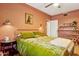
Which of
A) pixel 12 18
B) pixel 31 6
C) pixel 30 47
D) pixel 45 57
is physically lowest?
pixel 45 57

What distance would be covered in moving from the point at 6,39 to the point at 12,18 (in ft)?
1.19

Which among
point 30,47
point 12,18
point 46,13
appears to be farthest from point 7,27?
point 46,13

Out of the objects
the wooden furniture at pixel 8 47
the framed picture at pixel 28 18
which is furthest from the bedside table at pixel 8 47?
the framed picture at pixel 28 18

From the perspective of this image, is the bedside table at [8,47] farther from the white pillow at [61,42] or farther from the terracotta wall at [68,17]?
the terracotta wall at [68,17]

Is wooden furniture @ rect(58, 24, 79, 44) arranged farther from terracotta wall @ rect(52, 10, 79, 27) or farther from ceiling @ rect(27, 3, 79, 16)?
ceiling @ rect(27, 3, 79, 16)

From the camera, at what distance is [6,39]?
2.22 m

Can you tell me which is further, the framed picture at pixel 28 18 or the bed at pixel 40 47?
the framed picture at pixel 28 18

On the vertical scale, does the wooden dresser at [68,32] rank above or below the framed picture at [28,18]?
below

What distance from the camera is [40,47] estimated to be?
2180mm

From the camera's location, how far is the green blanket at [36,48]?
213 cm

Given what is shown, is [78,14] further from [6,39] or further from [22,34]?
[6,39]

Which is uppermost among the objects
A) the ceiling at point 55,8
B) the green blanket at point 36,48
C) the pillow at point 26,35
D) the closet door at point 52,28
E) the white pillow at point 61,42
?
the ceiling at point 55,8

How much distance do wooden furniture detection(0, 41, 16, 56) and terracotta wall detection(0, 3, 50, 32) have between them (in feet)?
1.01

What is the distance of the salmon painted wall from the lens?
7.27 ft
